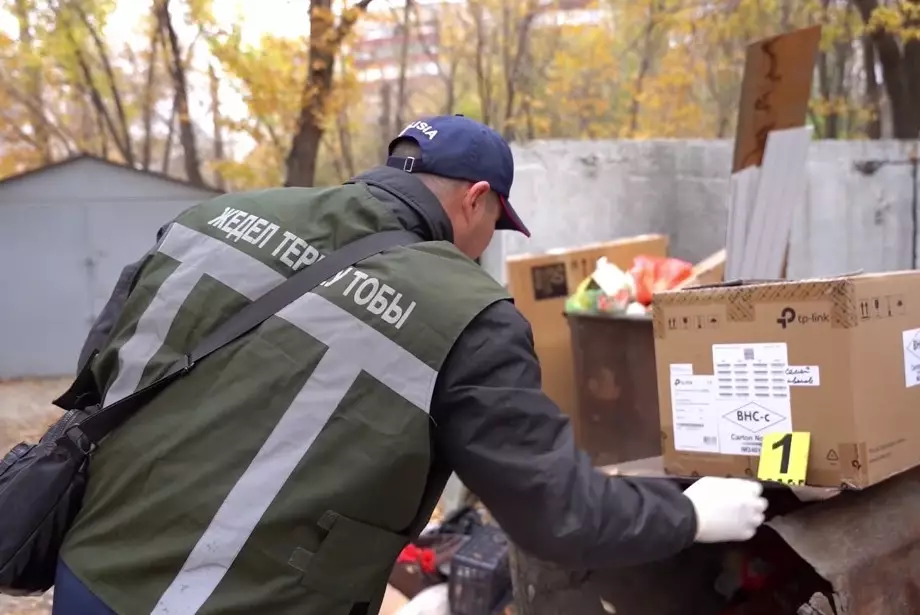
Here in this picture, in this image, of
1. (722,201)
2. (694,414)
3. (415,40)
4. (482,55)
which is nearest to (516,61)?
(482,55)

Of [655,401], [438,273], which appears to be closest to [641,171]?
[655,401]

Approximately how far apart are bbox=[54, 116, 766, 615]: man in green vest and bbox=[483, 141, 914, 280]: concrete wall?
4246mm

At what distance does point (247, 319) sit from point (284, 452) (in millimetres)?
258

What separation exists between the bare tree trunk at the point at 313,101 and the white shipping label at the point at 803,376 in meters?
6.72

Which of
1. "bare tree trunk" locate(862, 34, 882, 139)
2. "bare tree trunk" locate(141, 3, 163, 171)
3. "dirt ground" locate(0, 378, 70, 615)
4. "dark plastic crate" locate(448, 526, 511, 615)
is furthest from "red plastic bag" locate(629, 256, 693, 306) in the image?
"bare tree trunk" locate(141, 3, 163, 171)

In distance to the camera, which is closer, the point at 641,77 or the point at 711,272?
the point at 711,272

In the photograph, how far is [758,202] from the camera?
447 cm

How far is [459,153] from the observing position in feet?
6.18

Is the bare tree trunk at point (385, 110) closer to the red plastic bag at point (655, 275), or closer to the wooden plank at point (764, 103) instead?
the wooden plank at point (764, 103)

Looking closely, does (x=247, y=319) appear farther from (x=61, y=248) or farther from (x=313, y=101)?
(x=61, y=248)

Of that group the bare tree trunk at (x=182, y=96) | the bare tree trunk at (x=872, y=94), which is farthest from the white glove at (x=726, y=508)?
the bare tree trunk at (x=182, y=96)

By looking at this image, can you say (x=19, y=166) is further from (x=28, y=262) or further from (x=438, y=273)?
(x=438, y=273)

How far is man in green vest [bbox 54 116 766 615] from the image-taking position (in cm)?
149

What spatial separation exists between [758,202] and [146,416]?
362 centimetres
